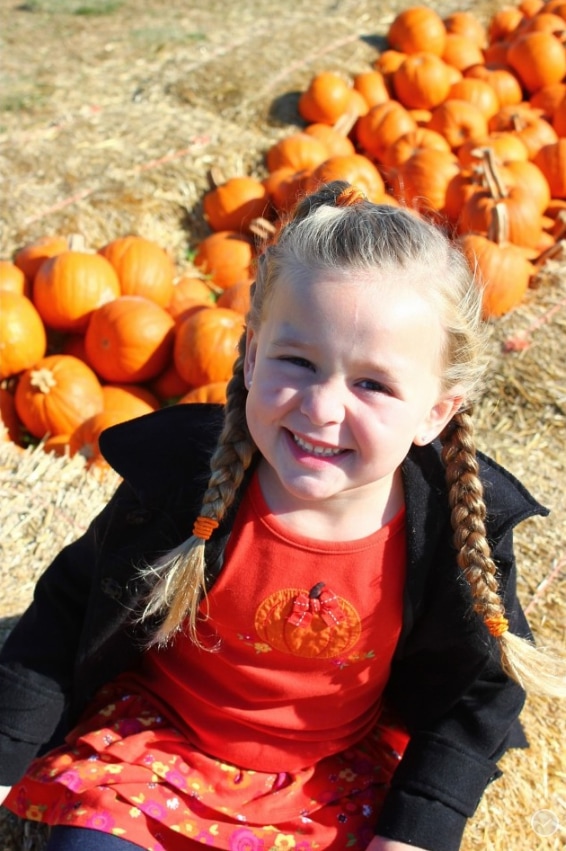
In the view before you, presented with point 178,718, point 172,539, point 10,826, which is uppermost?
point 172,539

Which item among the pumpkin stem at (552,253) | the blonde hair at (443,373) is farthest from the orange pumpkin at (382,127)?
the blonde hair at (443,373)

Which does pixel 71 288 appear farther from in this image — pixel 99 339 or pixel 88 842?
pixel 88 842

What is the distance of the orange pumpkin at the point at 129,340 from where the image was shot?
4.79 meters

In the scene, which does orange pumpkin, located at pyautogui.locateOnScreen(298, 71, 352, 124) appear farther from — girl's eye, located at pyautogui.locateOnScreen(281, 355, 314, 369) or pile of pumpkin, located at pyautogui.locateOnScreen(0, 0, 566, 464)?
girl's eye, located at pyautogui.locateOnScreen(281, 355, 314, 369)

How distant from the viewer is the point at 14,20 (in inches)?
340

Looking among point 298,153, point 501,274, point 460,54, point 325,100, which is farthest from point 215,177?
point 460,54

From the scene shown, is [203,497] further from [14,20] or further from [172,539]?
[14,20]

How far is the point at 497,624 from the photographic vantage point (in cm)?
205

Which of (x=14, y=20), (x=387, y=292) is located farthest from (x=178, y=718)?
(x=14, y=20)

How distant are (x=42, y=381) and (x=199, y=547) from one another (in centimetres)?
281

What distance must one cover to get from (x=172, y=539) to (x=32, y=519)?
161 centimetres

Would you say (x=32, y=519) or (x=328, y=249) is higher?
(x=328, y=249)

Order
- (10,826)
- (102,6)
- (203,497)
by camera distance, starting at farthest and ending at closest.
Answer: (102,6) < (10,826) < (203,497)

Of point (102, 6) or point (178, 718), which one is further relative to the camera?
point (102, 6)
